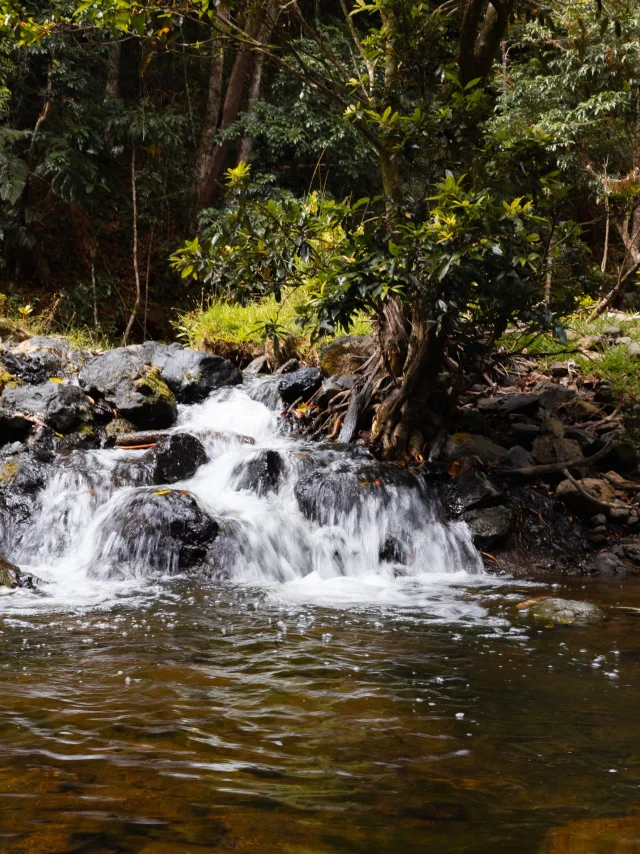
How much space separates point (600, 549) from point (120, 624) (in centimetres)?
414

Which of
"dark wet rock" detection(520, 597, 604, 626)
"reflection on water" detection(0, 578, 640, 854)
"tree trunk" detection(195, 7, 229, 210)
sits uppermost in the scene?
"tree trunk" detection(195, 7, 229, 210)

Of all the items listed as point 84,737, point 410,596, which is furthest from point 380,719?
point 410,596

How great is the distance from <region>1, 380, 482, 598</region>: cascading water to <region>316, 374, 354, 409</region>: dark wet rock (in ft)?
3.93

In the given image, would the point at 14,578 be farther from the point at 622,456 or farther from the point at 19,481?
the point at 622,456

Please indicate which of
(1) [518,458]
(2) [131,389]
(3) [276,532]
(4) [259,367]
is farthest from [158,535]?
(4) [259,367]

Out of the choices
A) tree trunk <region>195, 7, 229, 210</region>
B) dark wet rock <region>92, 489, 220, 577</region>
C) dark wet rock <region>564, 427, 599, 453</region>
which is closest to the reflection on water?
dark wet rock <region>92, 489, 220, 577</region>

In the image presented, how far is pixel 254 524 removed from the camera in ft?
19.5

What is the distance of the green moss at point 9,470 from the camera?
6.37 metres

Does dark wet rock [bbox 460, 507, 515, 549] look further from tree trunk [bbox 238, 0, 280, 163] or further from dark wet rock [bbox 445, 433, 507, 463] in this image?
tree trunk [bbox 238, 0, 280, 163]

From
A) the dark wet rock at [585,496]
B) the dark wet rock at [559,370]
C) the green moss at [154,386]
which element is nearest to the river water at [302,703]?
the dark wet rock at [585,496]

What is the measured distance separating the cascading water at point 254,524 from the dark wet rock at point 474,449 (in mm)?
528

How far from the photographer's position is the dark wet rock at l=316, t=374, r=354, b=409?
8.12 m

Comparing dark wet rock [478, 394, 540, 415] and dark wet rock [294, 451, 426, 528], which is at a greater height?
dark wet rock [478, 394, 540, 415]

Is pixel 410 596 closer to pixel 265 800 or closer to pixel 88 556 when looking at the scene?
pixel 88 556
